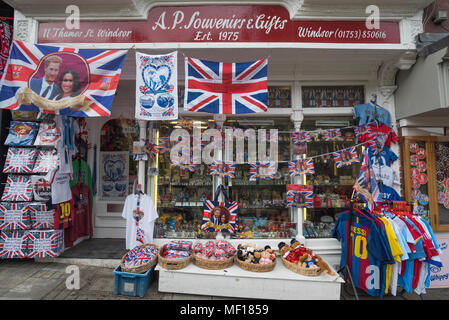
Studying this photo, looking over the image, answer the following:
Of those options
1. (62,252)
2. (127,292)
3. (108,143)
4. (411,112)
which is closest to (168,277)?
(127,292)

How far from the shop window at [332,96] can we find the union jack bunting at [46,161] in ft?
17.5

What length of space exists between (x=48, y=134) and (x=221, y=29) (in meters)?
4.00

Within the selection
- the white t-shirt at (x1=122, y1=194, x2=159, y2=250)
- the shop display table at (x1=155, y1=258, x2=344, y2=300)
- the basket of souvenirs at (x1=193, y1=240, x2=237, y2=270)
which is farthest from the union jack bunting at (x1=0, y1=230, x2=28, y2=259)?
the basket of souvenirs at (x1=193, y1=240, x2=237, y2=270)

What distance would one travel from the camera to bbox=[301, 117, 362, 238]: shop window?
5.07m

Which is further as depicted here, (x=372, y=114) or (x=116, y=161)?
(x=116, y=161)

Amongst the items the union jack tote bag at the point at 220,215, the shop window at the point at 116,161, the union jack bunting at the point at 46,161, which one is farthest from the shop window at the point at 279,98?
the union jack bunting at the point at 46,161

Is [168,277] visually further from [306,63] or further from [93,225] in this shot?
[306,63]

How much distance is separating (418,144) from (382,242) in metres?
2.49

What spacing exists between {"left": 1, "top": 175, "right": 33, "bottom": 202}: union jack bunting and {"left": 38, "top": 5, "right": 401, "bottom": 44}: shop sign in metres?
2.76

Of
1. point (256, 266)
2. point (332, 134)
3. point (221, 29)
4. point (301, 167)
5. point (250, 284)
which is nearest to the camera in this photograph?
point (250, 284)

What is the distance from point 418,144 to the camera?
4559mm

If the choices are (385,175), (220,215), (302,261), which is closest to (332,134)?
(385,175)

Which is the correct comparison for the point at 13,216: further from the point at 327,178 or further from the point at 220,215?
the point at 327,178

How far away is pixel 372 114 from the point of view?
462cm
